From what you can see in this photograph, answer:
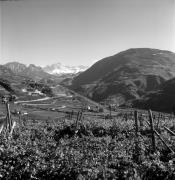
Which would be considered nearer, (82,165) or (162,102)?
(82,165)

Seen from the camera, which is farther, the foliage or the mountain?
the mountain

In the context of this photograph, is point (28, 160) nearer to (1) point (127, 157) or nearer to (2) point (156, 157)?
(1) point (127, 157)

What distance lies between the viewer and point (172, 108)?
167 meters

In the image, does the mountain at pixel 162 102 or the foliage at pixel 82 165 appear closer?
the foliage at pixel 82 165

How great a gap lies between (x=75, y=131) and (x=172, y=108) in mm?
151321

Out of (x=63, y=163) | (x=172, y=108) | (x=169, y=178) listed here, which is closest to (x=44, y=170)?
(x=63, y=163)

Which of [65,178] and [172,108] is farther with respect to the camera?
[172,108]

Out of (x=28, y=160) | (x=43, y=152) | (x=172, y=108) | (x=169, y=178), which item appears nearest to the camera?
(x=169, y=178)

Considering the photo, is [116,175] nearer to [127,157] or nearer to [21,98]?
[127,157]

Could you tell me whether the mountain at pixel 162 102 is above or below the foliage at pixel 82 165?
below

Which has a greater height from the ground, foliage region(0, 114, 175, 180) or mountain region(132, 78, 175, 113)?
foliage region(0, 114, 175, 180)

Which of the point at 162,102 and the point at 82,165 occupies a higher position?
the point at 82,165

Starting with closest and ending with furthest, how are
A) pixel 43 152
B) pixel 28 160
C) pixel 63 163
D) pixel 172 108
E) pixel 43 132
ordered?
pixel 63 163, pixel 28 160, pixel 43 152, pixel 43 132, pixel 172 108

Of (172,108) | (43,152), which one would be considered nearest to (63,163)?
(43,152)
